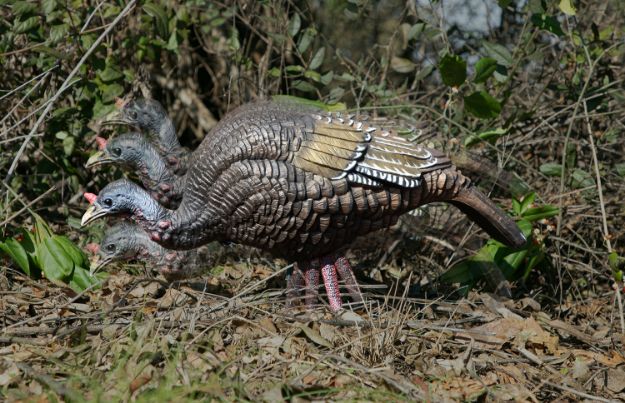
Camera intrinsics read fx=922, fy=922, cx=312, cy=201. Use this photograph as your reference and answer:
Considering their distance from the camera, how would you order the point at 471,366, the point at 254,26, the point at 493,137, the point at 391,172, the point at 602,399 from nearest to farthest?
the point at 602,399, the point at 471,366, the point at 391,172, the point at 493,137, the point at 254,26

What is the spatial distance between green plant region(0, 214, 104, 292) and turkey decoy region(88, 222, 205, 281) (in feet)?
0.43

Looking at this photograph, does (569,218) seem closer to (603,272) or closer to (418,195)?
(603,272)

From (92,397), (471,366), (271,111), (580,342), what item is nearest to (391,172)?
(271,111)

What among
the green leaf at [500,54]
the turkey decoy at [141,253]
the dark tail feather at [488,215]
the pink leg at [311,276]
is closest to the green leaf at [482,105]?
the green leaf at [500,54]

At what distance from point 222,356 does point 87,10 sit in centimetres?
296

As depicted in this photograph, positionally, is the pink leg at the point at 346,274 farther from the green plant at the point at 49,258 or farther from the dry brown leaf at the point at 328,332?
the green plant at the point at 49,258

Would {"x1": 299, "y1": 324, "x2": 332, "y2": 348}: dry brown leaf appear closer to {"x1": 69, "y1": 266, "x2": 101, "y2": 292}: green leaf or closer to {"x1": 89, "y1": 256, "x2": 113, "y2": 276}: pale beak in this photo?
{"x1": 89, "y1": 256, "x2": 113, "y2": 276}: pale beak

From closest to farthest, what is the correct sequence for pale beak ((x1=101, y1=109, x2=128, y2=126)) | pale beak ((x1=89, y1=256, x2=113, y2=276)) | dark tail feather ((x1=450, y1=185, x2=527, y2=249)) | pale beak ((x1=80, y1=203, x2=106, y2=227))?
pale beak ((x1=80, y1=203, x2=106, y2=227)), dark tail feather ((x1=450, y1=185, x2=527, y2=249)), pale beak ((x1=89, y1=256, x2=113, y2=276)), pale beak ((x1=101, y1=109, x2=128, y2=126))

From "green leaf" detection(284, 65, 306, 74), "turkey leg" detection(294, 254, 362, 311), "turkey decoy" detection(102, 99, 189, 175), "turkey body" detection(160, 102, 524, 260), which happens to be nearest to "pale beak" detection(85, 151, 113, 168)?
"turkey decoy" detection(102, 99, 189, 175)

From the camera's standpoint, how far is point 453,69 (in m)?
5.10

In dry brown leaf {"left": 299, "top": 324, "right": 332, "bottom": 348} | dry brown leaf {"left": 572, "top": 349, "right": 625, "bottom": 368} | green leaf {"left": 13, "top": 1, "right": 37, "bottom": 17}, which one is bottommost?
dry brown leaf {"left": 572, "top": 349, "right": 625, "bottom": 368}

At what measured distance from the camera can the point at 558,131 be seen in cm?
586

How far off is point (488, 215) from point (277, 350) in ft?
4.58

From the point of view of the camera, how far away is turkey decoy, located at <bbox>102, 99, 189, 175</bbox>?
5.19 metres
